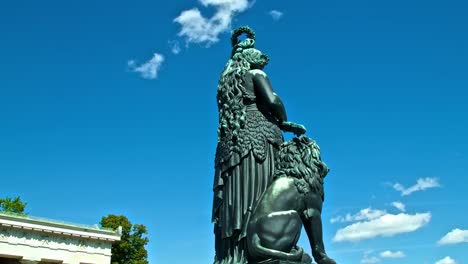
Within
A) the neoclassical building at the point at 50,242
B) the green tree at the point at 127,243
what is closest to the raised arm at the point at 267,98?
the neoclassical building at the point at 50,242

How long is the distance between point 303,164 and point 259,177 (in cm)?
75

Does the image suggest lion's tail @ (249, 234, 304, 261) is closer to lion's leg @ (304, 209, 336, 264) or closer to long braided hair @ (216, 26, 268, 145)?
lion's leg @ (304, 209, 336, 264)

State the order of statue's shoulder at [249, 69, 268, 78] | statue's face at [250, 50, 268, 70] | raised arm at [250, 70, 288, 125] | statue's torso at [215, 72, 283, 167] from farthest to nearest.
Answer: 1. statue's face at [250, 50, 268, 70]
2. statue's shoulder at [249, 69, 268, 78]
3. raised arm at [250, 70, 288, 125]
4. statue's torso at [215, 72, 283, 167]

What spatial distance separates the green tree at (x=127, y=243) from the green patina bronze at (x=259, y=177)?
55882 millimetres

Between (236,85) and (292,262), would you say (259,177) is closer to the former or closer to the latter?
(292,262)

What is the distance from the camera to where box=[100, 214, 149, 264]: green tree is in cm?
6241

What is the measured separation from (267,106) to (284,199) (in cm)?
173

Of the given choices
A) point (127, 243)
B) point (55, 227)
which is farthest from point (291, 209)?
point (127, 243)

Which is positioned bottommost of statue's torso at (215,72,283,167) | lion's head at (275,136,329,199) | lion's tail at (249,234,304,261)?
lion's tail at (249,234,304,261)

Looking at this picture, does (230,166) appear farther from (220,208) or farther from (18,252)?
(18,252)

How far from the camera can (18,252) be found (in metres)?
49.7

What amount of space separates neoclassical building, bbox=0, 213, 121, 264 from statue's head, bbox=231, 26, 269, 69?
46284 mm

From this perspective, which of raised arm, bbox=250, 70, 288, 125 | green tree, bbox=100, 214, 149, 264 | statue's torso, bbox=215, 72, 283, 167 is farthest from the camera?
green tree, bbox=100, 214, 149, 264

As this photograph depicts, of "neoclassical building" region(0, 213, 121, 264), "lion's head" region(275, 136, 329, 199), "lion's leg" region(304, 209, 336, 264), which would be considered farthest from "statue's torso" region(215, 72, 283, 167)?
"neoclassical building" region(0, 213, 121, 264)
